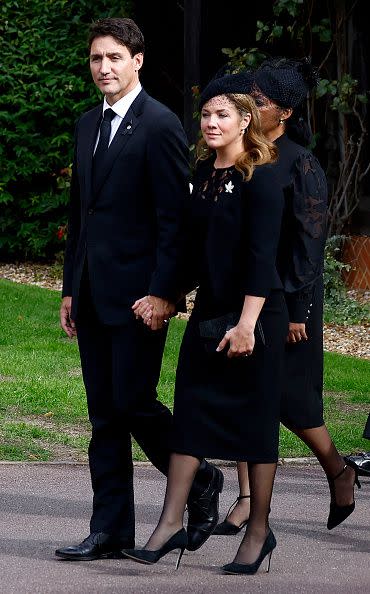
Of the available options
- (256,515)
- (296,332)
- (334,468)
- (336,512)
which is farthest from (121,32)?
(336,512)

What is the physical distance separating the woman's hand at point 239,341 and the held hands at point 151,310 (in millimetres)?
259

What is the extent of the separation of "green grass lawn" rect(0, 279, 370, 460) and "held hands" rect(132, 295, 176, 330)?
209 cm

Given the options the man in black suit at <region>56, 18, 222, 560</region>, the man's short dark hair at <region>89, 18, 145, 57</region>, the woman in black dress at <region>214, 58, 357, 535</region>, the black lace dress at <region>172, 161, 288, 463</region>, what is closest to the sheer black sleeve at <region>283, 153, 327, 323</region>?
the woman in black dress at <region>214, 58, 357, 535</region>

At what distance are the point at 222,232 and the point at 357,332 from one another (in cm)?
673

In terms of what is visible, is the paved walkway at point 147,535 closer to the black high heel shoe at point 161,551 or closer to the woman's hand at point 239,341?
the black high heel shoe at point 161,551

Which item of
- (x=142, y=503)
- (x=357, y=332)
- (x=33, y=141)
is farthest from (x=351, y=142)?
(x=142, y=503)

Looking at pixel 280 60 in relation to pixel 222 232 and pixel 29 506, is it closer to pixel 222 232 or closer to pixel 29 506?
pixel 222 232

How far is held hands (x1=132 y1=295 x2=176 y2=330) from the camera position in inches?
190

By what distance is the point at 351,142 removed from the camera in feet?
41.5

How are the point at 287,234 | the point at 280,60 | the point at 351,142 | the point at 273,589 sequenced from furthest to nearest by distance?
1. the point at 351,142
2. the point at 280,60
3. the point at 287,234
4. the point at 273,589

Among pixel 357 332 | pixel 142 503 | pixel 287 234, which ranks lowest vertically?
pixel 357 332

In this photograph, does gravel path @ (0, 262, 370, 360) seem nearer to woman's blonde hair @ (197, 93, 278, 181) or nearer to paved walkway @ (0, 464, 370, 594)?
paved walkway @ (0, 464, 370, 594)

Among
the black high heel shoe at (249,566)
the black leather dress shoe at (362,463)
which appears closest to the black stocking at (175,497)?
the black high heel shoe at (249,566)

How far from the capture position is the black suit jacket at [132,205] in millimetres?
4863
